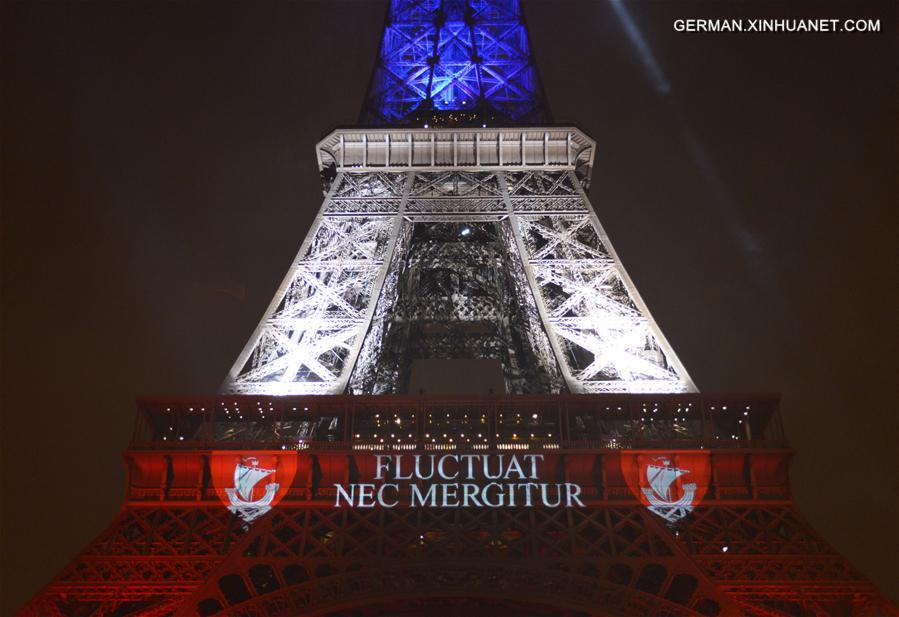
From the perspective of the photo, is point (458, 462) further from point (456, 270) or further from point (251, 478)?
point (456, 270)

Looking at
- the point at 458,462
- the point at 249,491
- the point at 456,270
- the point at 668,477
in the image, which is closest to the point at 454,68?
the point at 456,270

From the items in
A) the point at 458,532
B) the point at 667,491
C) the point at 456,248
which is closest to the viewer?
the point at 458,532

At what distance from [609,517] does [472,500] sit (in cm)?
267

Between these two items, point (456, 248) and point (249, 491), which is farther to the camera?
point (456, 248)

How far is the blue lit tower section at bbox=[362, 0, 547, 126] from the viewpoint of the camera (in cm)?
3097

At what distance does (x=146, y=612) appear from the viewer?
17.1 m

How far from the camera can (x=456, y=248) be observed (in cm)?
3197

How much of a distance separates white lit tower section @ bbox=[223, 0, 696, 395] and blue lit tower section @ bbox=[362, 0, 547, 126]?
0.19 ft

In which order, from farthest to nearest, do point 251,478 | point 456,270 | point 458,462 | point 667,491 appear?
A: point 456,270 < point 458,462 < point 251,478 < point 667,491

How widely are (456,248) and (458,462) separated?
12876mm

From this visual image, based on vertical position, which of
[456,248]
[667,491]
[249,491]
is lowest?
[249,491]

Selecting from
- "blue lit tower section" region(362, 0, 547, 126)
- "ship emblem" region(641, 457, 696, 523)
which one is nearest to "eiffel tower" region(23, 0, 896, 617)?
"ship emblem" region(641, 457, 696, 523)

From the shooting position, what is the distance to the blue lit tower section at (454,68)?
1219 inches

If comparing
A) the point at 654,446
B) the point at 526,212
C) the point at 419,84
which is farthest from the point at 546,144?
the point at 654,446
